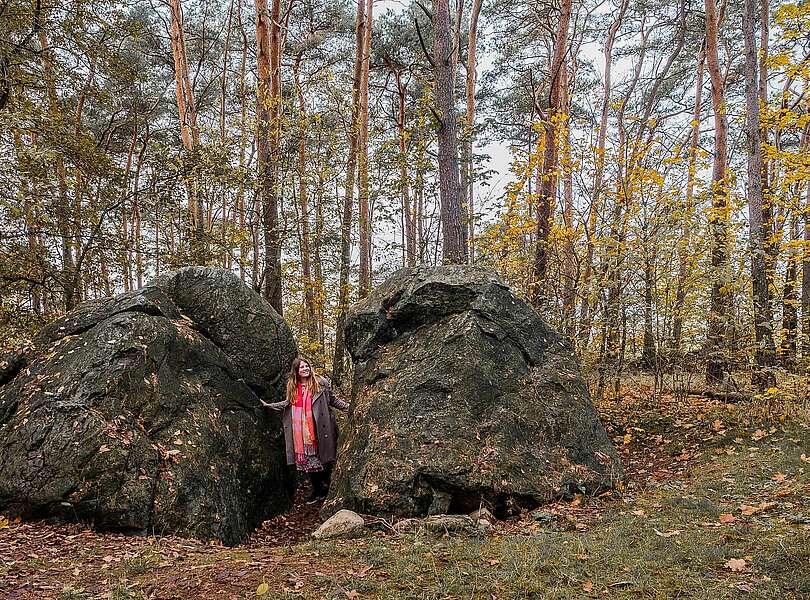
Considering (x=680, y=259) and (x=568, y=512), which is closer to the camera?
(x=568, y=512)

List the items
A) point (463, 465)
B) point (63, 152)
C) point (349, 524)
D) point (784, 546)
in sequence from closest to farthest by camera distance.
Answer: point (784, 546)
point (349, 524)
point (463, 465)
point (63, 152)

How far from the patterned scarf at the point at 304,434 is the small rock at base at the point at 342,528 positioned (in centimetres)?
168

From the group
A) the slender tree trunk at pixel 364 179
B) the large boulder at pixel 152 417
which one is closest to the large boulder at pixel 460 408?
the large boulder at pixel 152 417

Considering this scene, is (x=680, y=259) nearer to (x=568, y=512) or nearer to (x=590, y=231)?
(x=590, y=231)

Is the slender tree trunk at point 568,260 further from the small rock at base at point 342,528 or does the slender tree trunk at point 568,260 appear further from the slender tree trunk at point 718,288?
the small rock at base at point 342,528

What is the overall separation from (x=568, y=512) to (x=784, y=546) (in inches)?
79.4

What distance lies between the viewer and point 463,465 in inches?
224

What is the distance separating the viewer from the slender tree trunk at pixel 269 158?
10.2 m

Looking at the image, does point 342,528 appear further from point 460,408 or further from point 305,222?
point 305,222

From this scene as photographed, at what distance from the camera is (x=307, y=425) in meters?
6.91

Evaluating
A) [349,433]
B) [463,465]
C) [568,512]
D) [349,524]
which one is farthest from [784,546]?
[349,433]

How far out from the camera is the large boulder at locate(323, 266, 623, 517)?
18.5ft

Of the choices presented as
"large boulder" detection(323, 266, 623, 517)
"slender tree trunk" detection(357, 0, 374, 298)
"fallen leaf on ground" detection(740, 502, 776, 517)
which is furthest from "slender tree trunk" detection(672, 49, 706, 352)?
"slender tree trunk" detection(357, 0, 374, 298)

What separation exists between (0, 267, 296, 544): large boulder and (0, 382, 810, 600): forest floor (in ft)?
1.20
